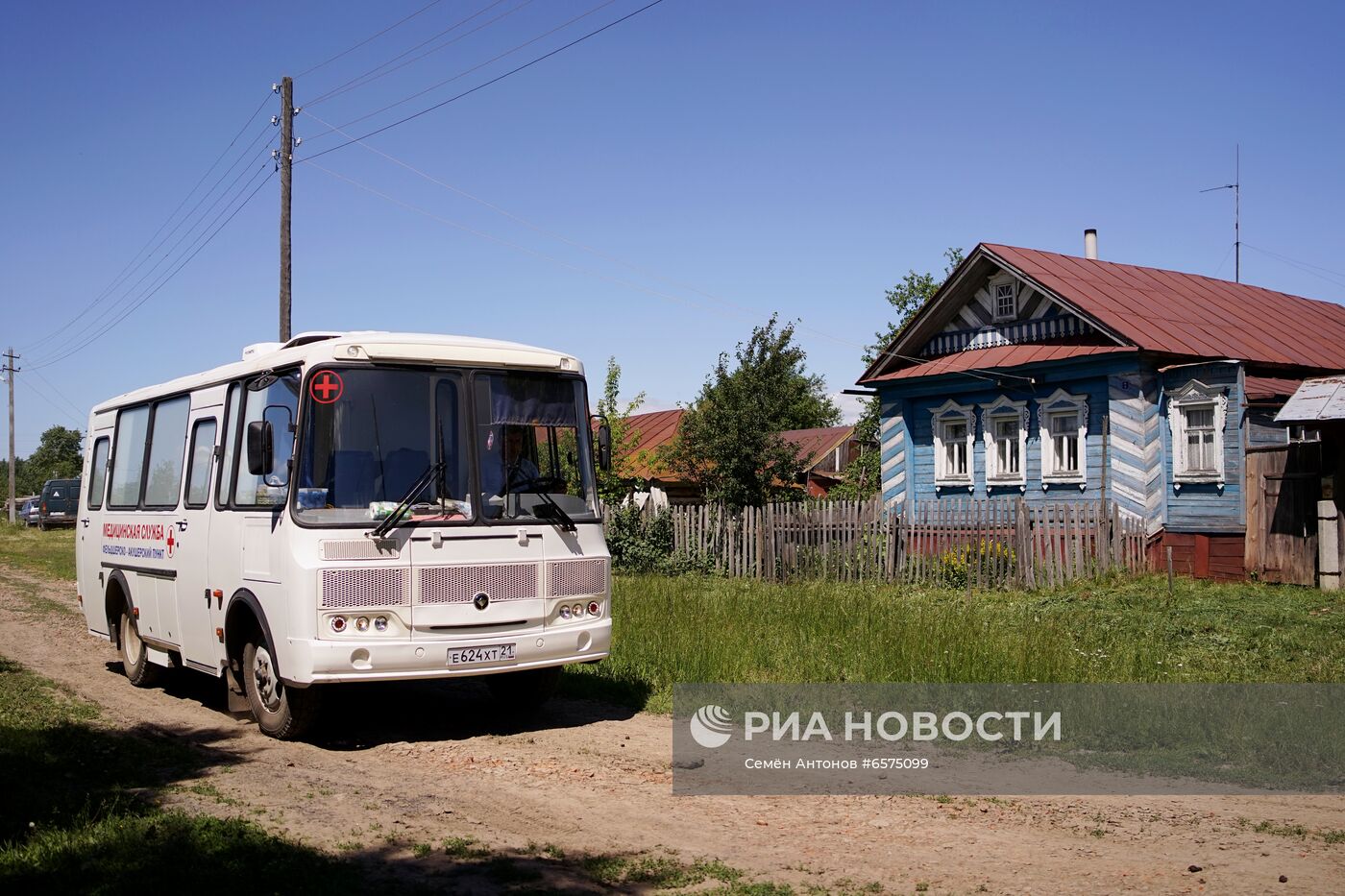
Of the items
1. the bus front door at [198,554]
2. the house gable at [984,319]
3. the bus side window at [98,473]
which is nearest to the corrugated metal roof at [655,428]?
the house gable at [984,319]

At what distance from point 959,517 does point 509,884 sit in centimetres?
1518

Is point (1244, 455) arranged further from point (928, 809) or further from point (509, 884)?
point (509, 884)

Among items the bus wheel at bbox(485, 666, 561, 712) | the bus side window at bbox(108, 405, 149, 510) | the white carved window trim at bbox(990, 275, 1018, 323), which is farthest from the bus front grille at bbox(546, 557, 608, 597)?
the white carved window trim at bbox(990, 275, 1018, 323)

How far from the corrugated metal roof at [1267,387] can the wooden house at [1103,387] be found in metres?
0.06

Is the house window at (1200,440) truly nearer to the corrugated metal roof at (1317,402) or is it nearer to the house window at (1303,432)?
the house window at (1303,432)

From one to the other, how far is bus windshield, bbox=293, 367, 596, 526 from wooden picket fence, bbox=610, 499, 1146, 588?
31.9 feet

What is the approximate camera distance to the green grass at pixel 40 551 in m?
27.0

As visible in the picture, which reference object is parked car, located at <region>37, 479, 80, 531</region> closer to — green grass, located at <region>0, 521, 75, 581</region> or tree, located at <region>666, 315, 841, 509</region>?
green grass, located at <region>0, 521, 75, 581</region>

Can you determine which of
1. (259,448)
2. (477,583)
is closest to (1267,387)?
(477,583)

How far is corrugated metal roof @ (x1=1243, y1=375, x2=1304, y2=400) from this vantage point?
19.6m

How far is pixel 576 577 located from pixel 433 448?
1441 mm

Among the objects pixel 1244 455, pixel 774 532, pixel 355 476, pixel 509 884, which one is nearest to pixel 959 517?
pixel 774 532

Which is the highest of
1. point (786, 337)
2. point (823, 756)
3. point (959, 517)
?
point (786, 337)

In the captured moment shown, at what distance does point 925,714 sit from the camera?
8.80 metres
